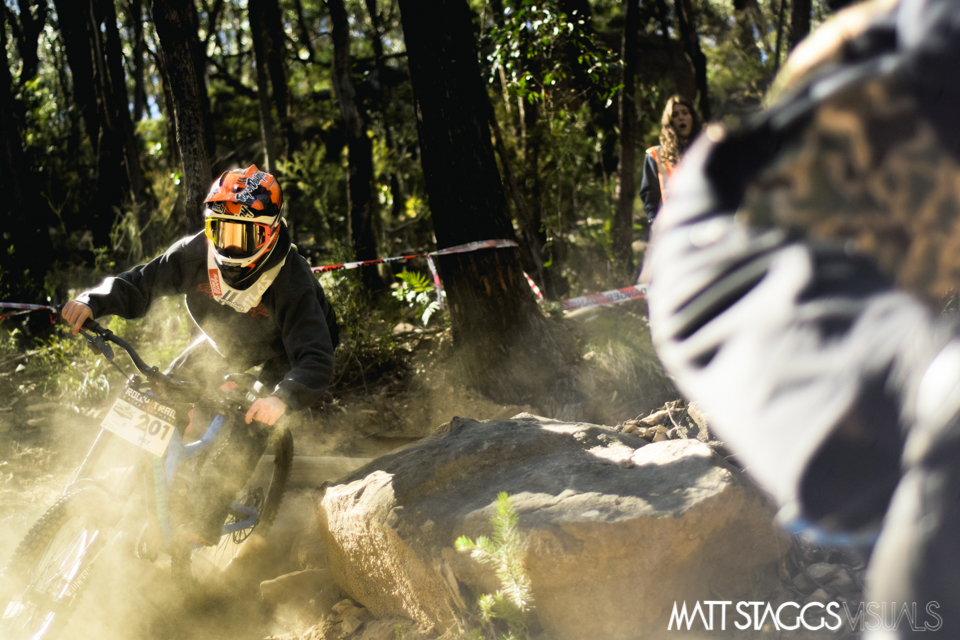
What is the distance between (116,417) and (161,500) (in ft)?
1.56

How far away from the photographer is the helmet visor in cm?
359

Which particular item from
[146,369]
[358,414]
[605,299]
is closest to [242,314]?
[146,369]

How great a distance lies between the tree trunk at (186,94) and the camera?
5680 mm

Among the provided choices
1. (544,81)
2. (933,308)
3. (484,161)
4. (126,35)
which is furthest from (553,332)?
(126,35)

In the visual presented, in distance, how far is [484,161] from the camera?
219 inches

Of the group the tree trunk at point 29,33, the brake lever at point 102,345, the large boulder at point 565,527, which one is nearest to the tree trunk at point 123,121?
the tree trunk at point 29,33

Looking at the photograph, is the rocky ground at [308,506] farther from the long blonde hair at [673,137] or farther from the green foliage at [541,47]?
the green foliage at [541,47]

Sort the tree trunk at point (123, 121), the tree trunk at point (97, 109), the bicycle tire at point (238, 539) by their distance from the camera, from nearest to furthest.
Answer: the bicycle tire at point (238, 539) → the tree trunk at point (97, 109) → the tree trunk at point (123, 121)

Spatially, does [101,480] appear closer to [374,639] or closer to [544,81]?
[374,639]

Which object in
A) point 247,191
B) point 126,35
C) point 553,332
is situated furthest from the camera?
point 126,35

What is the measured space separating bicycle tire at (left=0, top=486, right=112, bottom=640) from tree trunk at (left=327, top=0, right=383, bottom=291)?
4.83 metres

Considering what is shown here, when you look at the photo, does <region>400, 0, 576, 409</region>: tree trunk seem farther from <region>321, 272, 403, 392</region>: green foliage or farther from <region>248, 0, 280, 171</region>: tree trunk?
<region>248, 0, 280, 171</region>: tree trunk

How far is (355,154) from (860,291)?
751cm

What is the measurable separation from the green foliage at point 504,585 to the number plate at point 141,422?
5.16 feet
